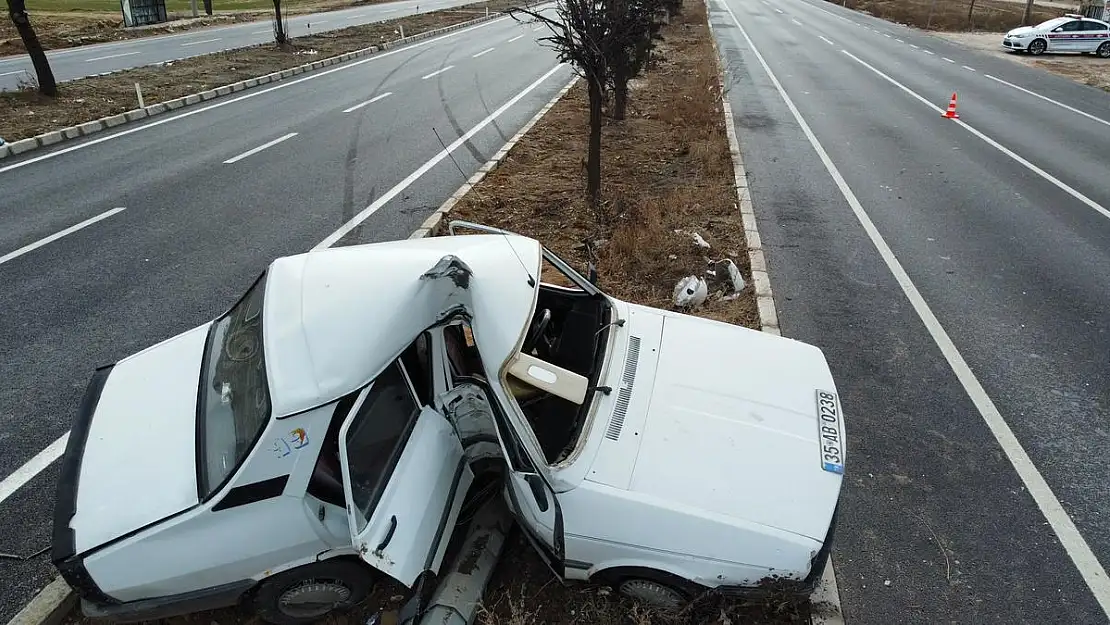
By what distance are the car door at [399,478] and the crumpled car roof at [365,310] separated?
0.21 meters

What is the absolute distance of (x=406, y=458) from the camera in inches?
143

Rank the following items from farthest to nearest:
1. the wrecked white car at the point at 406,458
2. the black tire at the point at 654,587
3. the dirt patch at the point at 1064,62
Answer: the dirt patch at the point at 1064,62
the black tire at the point at 654,587
the wrecked white car at the point at 406,458

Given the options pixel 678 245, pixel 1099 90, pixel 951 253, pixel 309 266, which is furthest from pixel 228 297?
pixel 1099 90

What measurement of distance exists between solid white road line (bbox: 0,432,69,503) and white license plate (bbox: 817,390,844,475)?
5.01 metres

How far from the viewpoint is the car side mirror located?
3541 millimetres

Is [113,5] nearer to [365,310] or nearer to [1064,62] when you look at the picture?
[1064,62]

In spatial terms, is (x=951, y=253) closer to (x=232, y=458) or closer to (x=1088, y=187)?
(x=1088, y=187)

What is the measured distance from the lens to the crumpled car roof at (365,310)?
334cm

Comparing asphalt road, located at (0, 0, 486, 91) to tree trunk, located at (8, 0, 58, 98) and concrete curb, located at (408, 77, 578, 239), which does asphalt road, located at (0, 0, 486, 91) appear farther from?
concrete curb, located at (408, 77, 578, 239)

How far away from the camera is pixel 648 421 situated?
384 cm

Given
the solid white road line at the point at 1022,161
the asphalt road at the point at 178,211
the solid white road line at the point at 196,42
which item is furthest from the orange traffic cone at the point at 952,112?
the solid white road line at the point at 196,42

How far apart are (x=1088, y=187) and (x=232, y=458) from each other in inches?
506

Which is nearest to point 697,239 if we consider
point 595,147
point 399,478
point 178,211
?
point 595,147

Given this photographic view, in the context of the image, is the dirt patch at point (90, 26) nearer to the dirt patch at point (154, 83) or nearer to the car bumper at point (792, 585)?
the dirt patch at point (154, 83)
